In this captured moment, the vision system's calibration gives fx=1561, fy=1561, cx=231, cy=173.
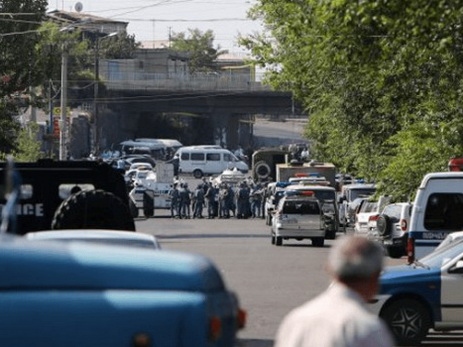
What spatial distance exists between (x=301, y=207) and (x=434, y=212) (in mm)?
19706

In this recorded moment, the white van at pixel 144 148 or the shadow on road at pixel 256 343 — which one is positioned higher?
the shadow on road at pixel 256 343

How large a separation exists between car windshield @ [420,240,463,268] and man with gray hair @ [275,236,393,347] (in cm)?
1215

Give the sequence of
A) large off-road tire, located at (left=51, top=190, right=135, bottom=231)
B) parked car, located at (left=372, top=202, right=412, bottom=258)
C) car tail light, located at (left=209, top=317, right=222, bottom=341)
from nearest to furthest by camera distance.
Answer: car tail light, located at (left=209, top=317, right=222, bottom=341), large off-road tire, located at (left=51, top=190, right=135, bottom=231), parked car, located at (left=372, top=202, right=412, bottom=258)

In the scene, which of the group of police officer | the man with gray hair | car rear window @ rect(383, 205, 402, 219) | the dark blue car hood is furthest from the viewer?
the group of police officer

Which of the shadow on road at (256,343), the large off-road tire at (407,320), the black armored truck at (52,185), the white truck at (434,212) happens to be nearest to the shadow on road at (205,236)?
the white truck at (434,212)

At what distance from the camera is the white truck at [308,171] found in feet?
224

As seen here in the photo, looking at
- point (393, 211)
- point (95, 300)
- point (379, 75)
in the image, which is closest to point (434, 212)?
point (379, 75)

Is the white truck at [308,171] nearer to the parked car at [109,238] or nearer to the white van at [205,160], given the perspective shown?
the white van at [205,160]

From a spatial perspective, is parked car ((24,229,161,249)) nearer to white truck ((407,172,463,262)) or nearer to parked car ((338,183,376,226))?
white truck ((407,172,463,262))

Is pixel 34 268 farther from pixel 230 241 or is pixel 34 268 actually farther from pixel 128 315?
pixel 230 241

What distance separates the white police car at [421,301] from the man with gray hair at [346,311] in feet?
38.9

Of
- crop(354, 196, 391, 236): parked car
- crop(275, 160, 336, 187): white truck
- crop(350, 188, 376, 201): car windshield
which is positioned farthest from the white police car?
crop(275, 160, 336, 187): white truck

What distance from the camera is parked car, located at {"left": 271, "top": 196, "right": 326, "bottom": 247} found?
149ft

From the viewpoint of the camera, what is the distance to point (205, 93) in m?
122
